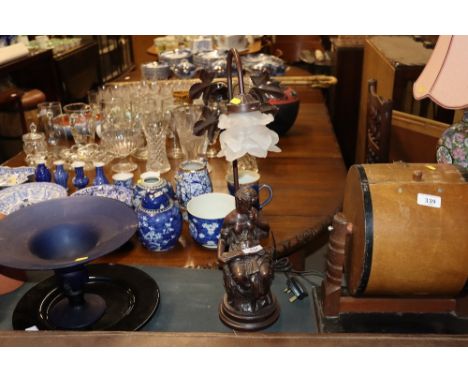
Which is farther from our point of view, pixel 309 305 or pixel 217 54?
pixel 217 54

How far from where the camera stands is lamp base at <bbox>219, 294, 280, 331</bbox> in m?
0.92

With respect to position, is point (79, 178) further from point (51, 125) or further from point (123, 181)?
point (51, 125)

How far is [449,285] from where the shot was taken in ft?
2.93

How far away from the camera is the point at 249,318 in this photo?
0.92 meters

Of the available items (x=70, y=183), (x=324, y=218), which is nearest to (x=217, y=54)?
(x=70, y=183)

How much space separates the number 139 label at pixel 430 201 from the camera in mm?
859

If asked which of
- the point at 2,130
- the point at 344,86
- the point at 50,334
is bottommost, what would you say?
the point at 2,130

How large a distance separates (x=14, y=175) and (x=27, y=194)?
0.23 metres

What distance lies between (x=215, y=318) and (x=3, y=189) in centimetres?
85

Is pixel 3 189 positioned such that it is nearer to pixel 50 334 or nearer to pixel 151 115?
pixel 151 115

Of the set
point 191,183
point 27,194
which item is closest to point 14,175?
point 27,194

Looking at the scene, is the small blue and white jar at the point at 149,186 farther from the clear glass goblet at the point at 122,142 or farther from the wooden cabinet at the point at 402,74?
the wooden cabinet at the point at 402,74

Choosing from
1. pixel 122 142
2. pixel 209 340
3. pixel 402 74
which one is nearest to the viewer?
pixel 209 340

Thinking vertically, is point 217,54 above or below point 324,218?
above
